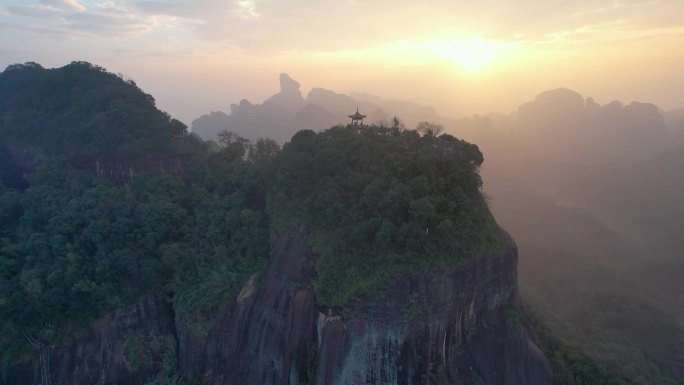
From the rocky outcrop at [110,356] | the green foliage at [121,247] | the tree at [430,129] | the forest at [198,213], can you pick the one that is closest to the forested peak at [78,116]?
the forest at [198,213]

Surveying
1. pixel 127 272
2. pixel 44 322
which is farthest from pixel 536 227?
pixel 44 322

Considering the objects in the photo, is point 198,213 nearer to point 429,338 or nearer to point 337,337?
point 337,337

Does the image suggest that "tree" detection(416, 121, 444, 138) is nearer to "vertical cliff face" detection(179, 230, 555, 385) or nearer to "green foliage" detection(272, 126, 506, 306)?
"green foliage" detection(272, 126, 506, 306)

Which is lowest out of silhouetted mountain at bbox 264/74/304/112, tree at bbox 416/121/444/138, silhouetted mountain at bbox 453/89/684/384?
silhouetted mountain at bbox 453/89/684/384

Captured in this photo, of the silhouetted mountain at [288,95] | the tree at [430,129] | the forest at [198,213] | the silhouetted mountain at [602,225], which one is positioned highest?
the silhouetted mountain at [288,95]

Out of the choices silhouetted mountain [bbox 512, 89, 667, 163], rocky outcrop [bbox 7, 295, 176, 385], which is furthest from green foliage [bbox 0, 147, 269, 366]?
silhouetted mountain [bbox 512, 89, 667, 163]

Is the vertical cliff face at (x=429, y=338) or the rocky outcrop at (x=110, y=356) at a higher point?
the vertical cliff face at (x=429, y=338)

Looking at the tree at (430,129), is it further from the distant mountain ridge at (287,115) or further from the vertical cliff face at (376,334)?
the distant mountain ridge at (287,115)
